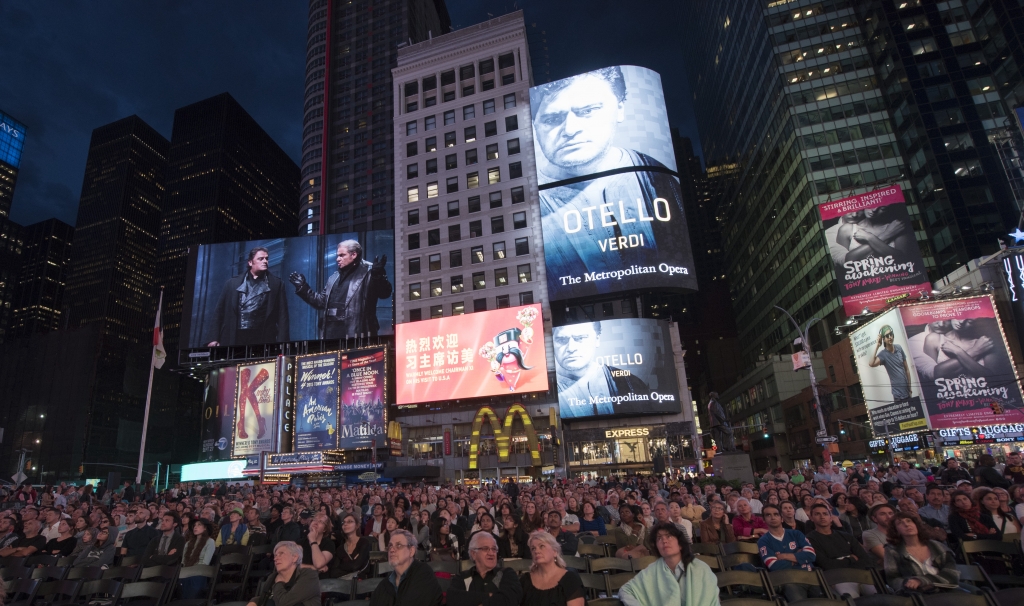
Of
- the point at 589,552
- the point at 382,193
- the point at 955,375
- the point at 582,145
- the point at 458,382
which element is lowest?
the point at 589,552

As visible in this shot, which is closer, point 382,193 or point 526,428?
point 526,428

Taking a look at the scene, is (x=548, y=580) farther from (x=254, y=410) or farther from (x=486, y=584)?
(x=254, y=410)

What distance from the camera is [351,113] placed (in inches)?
3666

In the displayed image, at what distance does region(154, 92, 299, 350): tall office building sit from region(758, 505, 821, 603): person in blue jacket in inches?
6795

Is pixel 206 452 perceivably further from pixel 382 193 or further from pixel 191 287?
pixel 382 193

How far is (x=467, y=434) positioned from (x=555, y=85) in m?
34.5

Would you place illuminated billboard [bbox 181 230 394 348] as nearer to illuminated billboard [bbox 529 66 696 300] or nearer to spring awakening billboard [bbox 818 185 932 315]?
illuminated billboard [bbox 529 66 696 300]

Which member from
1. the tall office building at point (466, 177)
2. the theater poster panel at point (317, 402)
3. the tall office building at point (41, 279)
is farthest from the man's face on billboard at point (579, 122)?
the tall office building at point (41, 279)

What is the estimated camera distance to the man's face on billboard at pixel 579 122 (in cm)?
5272

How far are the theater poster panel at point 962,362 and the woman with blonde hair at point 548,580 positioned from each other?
43.2 m

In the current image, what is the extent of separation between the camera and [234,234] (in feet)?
550

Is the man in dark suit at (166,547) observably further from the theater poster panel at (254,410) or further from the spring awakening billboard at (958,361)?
the theater poster panel at (254,410)

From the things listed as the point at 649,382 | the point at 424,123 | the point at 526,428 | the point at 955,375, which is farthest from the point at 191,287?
the point at 955,375

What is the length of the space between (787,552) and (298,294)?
57685 millimetres
